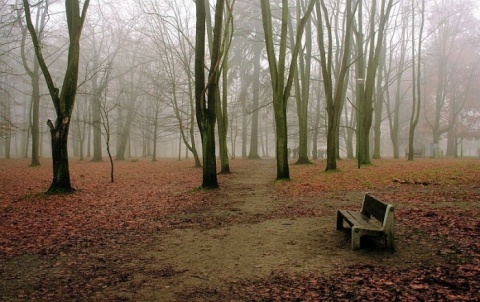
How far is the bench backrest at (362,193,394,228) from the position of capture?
489cm

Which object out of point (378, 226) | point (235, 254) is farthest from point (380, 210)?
point (235, 254)

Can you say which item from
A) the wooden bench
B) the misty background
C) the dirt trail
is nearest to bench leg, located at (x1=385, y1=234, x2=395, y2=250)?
the wooden bench

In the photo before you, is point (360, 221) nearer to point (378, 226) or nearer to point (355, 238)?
point (378, 226)

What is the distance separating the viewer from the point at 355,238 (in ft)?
16.6

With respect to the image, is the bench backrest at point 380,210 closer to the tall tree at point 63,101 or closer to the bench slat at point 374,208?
the bench slat at point 374,208

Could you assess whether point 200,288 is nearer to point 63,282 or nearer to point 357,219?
point 63,282

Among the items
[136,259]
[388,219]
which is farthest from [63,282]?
[388,219]

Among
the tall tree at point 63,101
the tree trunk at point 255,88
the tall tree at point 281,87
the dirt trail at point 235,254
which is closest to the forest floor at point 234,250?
the dirt trail at point 235,254

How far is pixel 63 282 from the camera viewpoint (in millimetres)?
4348

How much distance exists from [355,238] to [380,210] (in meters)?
0.58

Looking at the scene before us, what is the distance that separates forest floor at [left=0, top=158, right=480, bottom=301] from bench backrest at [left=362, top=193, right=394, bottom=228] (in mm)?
422

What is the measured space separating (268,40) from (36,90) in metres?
18.7

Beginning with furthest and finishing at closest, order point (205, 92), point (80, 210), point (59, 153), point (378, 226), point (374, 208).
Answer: point (205, 92) < point (59, 153) < point (80, 210) < point (374, 208) < point (378, 226)

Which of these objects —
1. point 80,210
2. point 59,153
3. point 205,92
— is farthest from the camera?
point 205,92
